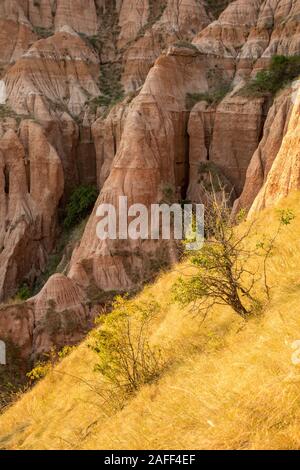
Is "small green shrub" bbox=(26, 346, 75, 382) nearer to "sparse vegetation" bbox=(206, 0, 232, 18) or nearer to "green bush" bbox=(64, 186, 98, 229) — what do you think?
"green bush" bbox=(64, 186, 98, 229)

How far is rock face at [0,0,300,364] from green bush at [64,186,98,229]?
90 cm

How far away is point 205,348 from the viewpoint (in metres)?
5.56

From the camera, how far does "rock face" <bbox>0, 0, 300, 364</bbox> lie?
66.7 feet

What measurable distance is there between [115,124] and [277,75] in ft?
33.4

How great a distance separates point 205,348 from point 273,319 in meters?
0.95

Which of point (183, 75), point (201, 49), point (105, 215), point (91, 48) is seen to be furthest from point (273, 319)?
point (91, 48)

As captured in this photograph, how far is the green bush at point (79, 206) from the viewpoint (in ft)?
95.3

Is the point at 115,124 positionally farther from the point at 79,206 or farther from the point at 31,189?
the point at 31,189

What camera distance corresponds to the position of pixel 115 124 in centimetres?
2933

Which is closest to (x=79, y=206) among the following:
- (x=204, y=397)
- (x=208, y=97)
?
(x=208, y=97)

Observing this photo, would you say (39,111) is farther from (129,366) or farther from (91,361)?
(129,366)

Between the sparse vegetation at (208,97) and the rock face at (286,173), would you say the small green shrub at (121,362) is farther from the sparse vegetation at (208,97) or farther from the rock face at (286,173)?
the sparse vegetation at (208,97)

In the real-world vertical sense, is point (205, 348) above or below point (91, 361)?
above

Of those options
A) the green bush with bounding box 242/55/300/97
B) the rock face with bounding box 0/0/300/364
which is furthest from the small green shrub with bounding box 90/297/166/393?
the green bush with bounding box 242/55/300/97
